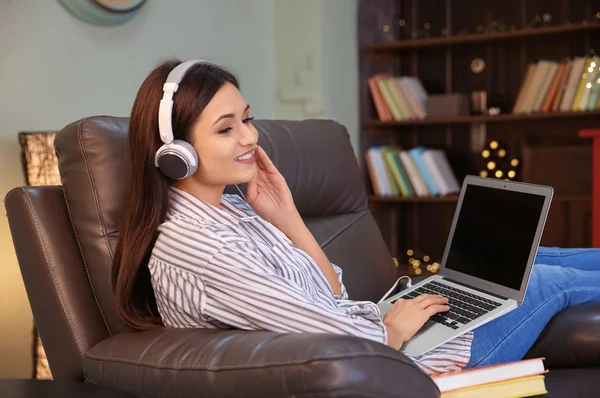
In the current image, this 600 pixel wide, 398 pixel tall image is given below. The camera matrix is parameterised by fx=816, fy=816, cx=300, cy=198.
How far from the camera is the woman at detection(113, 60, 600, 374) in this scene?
138 centimetres

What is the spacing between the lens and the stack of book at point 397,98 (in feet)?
14.2

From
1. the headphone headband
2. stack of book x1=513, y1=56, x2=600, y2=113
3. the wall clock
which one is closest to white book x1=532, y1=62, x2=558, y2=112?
stack of book x1=513, y1=56, x2=600, y2=113

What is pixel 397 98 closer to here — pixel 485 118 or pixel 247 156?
pixel 485 118

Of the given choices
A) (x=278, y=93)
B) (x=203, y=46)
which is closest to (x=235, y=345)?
(x=203, y=46)

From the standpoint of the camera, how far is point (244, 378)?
120 cm

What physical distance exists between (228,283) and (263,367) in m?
0.22

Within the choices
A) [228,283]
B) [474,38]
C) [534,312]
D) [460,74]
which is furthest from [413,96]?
[228,283]

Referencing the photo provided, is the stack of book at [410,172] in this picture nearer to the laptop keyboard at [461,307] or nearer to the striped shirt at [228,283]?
the laptop keyboard at [461,307]

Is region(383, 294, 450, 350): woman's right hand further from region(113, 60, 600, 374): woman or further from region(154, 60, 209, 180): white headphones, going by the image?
region(154, 60, 209, 180): white headphones

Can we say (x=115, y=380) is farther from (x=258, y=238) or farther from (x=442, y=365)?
(x=442, y=365)

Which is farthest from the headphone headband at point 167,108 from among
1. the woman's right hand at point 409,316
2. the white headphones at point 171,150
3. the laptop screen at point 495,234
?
the laptop screen at point 495,234

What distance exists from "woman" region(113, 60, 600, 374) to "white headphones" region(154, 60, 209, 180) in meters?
0.01

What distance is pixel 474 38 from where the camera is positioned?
4.16 meters

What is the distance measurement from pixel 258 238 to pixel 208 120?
267mm
